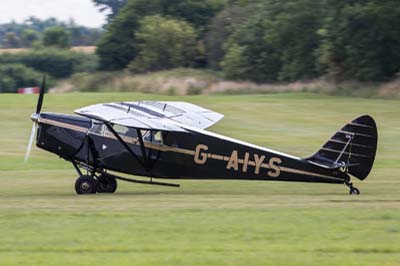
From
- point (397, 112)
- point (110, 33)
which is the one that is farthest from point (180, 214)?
point (110, 33)

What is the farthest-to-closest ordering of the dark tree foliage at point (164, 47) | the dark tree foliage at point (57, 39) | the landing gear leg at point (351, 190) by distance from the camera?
1. the dark tree foliage at point (57, 39)
2. the dark tree foliage at point (164, 47)
3. the landing gear leg at point (351, 190)

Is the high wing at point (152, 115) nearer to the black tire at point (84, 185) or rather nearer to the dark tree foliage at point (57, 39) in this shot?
the black tire at point (84, 185)

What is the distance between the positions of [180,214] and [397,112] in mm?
30274

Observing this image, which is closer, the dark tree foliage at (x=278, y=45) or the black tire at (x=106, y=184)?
the black tire at (x=106, y=184)

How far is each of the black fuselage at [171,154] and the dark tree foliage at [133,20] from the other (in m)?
66.2

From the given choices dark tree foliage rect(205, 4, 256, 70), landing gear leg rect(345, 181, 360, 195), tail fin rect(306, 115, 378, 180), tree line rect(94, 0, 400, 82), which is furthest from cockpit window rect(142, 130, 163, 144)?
dark tree foliage rect(205, 4, 256, 70)

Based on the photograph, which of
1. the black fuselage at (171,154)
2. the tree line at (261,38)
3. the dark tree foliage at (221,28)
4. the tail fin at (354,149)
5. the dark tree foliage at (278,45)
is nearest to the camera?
the tail fin at (354,149)

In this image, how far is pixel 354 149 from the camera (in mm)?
17172

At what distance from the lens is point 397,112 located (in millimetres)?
42375

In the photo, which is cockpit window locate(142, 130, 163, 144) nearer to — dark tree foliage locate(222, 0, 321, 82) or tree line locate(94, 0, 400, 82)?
tree line locate(94, 0, 400, 82)

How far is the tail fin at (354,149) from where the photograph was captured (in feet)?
56.0

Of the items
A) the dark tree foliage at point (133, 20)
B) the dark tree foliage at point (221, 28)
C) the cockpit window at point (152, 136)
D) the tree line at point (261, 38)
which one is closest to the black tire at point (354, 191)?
the cockpit window at point (152, 136)

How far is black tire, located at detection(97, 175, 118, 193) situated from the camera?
1908 centimetres

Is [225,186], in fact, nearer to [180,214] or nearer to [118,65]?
[180,214]
